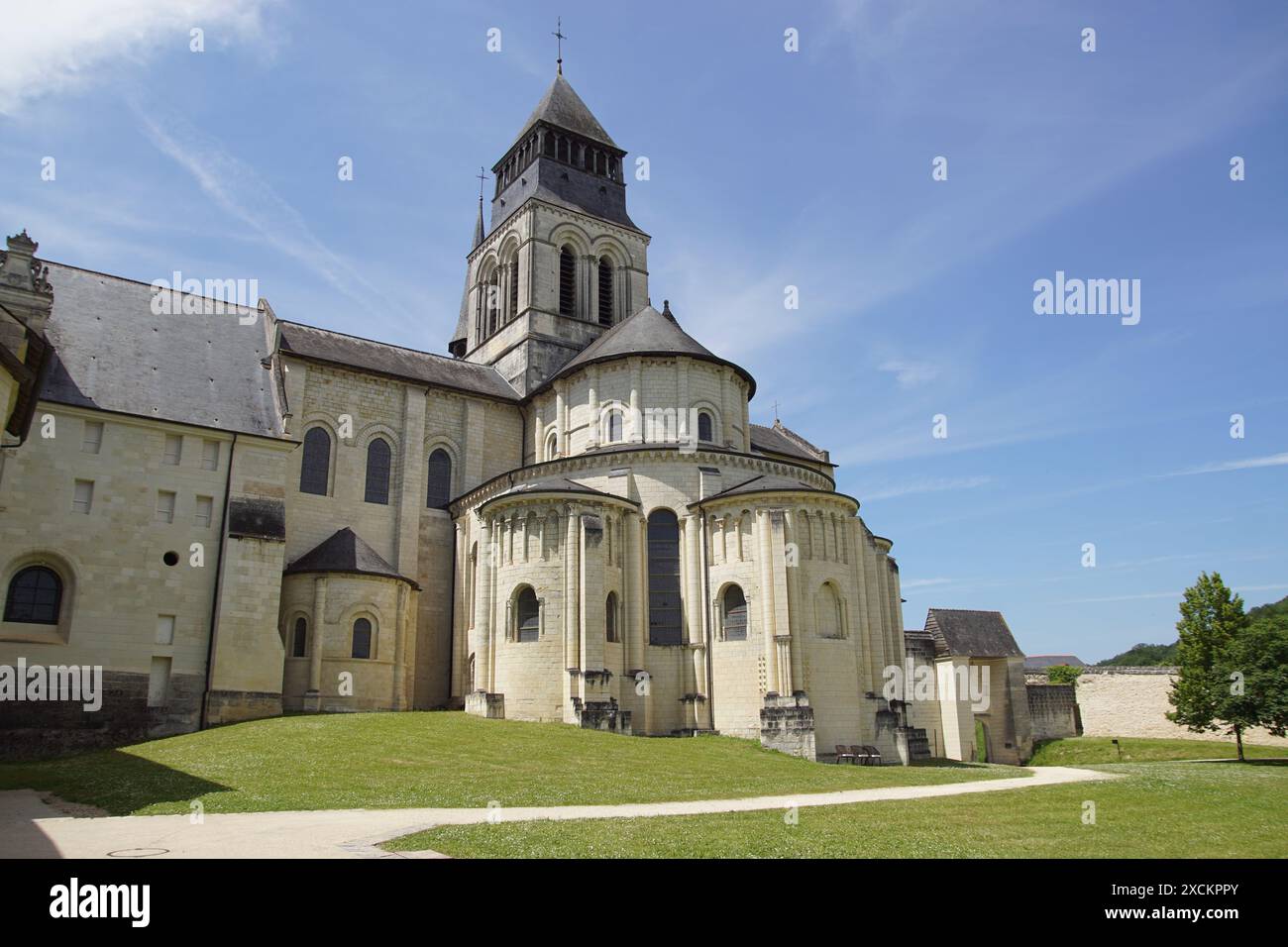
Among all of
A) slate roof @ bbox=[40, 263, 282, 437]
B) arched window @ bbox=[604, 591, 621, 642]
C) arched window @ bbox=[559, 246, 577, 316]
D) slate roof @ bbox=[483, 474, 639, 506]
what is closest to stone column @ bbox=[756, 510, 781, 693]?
slate roof @ bbox=[483, 474, 639, 506]

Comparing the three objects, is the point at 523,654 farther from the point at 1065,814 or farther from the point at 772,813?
the point at 1065,814

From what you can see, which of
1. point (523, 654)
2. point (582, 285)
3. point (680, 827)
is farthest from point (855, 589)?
point (582, 285)

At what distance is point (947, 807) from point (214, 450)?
85.4 feet

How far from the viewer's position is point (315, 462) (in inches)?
1483

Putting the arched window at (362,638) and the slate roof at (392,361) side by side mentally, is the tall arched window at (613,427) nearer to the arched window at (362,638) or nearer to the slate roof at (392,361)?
the slate roof at (392,361)

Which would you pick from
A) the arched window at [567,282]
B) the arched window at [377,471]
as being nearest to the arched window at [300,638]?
the arched window at [377,471]

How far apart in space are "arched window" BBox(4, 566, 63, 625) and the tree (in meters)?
43.1

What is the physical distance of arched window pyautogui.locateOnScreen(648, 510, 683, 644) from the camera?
111 feet

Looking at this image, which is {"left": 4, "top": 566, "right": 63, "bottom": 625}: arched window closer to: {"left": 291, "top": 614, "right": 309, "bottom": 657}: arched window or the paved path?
{"left": 291, "top": 614, "right": 309, "bottom": 657}: arched window

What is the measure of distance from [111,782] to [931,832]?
16.3 m

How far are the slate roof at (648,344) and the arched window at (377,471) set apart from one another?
802 cm
